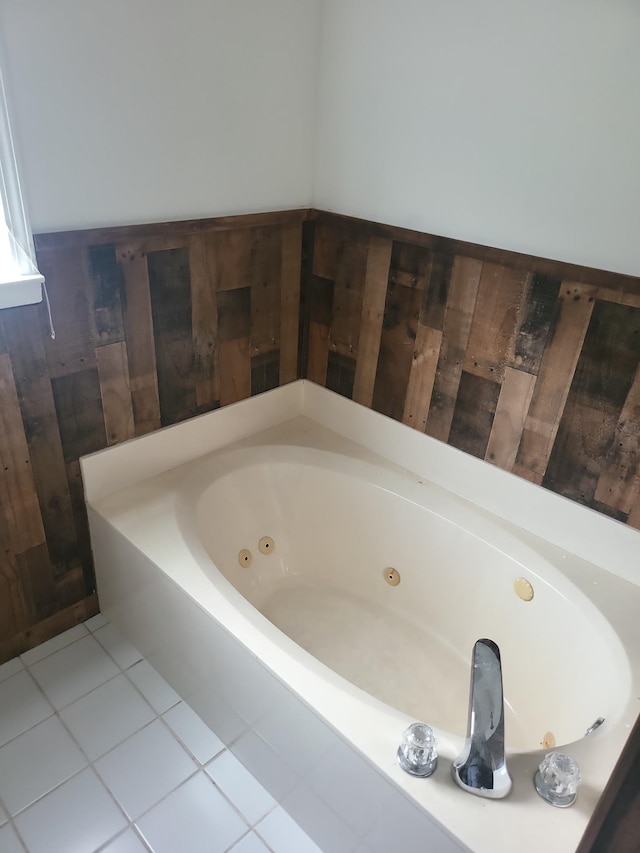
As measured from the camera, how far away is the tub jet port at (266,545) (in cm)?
218

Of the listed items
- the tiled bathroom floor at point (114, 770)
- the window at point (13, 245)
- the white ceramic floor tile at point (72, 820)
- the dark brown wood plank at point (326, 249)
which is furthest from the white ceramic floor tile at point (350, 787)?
the dark brown wood plank at point (326, 249)

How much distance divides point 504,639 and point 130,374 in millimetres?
1338

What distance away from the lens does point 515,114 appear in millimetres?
1557

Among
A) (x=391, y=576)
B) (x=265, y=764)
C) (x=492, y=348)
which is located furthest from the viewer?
(x=391, y=576)

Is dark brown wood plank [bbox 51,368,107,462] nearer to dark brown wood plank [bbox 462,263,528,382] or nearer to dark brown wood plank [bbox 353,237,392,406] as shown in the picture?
dark brown wood plank [bbox 353,237,392,406]

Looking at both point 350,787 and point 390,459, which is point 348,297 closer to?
point 390,459

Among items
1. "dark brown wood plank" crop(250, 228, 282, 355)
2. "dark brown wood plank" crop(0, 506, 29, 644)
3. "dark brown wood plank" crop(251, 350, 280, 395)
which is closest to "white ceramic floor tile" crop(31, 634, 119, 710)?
"dark brown wood plank" crop(0, 506, 29, 644)

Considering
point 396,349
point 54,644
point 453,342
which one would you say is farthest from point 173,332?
point 54,644

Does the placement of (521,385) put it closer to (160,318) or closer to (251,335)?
(251,335)

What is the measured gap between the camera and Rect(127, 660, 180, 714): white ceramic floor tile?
5.99 ft

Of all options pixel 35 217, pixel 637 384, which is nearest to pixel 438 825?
pixel 637 384

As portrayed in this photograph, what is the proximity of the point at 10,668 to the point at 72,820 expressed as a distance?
1.75 ft

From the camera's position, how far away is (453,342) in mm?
1882

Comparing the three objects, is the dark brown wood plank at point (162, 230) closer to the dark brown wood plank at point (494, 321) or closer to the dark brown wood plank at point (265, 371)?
the dark brown wood plank at point (265, 371)
